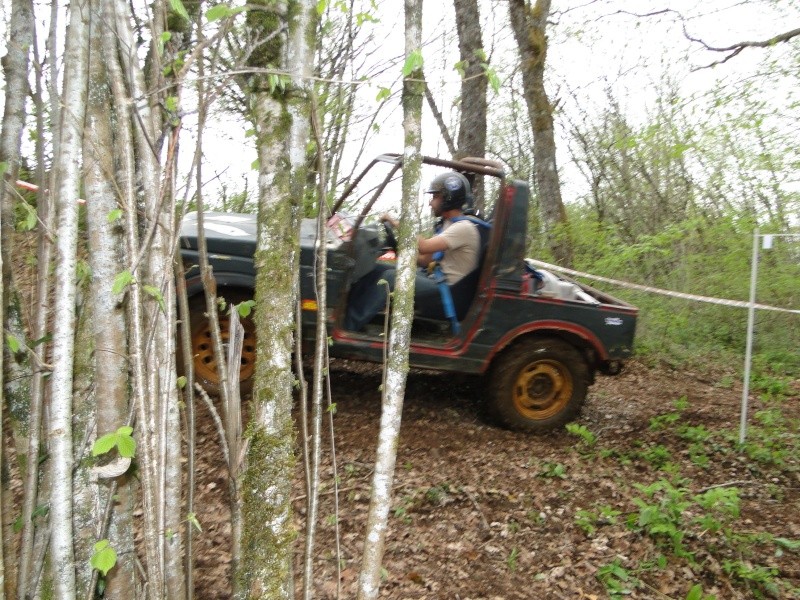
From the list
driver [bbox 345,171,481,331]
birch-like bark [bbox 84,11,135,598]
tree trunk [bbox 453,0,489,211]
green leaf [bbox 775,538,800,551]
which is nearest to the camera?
birch-like bark [bbox 84,11,135,598]

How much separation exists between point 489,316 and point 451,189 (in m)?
0.99

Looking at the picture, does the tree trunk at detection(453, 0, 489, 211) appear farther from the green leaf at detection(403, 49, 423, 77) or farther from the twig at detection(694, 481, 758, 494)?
the green leaf at detection(403, 49, 423, 77)

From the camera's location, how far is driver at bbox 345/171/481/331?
14.5 feet

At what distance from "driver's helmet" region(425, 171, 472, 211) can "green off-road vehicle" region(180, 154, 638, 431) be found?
0.31 ft

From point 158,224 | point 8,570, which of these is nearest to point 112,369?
point 158,224

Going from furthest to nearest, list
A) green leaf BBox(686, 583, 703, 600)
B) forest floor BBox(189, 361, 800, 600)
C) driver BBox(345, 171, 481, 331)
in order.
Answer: driver BBox(345, 171, 481, 331)
forest floor BBox(189, 361, 800, 600)
green leaf BBox(686, 583, 703, 600)

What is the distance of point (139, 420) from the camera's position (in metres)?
1.70

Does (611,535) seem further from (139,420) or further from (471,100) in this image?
(471,100)

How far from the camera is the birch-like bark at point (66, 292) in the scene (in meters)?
1.70

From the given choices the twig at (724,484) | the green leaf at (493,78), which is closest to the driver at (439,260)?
the twig at (724,484)

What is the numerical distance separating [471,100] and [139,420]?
20.4ft

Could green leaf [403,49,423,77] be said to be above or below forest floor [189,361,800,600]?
above

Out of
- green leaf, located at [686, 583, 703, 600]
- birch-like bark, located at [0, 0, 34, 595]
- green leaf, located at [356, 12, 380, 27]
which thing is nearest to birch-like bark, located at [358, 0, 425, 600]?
green leaf, located at [356, 12, 380, 27]

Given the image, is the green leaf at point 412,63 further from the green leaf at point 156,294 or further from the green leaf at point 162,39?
the green leaf at point 156,294
